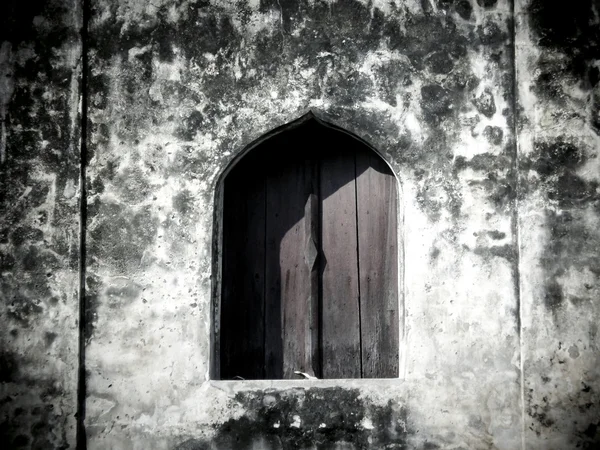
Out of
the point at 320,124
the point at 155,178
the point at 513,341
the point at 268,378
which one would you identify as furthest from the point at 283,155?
the point at 513,341

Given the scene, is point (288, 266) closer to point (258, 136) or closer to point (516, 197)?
point (258, 136)

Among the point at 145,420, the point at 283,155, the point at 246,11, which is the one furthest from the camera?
the point at 283,155

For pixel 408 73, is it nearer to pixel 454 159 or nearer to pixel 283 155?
pixel 454 159

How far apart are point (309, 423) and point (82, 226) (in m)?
1.57

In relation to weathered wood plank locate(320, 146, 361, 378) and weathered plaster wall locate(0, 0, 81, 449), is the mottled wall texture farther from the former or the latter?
weathered wood plank locate(320, 146, 361, 378)

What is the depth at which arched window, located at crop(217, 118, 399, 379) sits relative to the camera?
3.53 metres

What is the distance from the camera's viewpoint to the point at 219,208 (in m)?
3.40

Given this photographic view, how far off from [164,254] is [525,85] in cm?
213

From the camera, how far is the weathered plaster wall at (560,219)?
3143 millimetres

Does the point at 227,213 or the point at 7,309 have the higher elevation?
the point at 227,213

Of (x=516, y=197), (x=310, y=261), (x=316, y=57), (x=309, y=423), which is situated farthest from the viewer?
(x=310, y=261)

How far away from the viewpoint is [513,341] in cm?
321

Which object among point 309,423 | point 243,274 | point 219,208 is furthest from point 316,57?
point 309,423

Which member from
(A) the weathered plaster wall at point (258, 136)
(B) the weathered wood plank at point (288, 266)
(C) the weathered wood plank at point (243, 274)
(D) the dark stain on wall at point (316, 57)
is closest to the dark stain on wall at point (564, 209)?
(A) the weathered plaster wall at point (258, 136)
